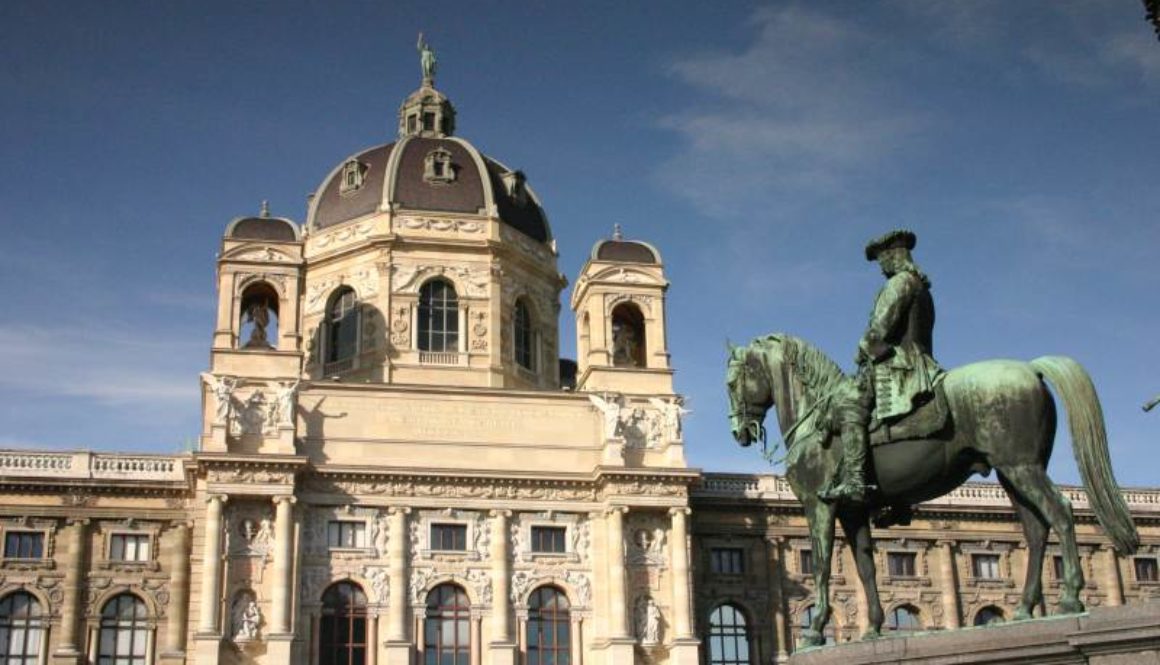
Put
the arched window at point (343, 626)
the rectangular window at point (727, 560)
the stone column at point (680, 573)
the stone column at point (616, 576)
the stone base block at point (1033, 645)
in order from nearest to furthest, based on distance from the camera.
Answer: the stone base block at point (1033, 645)
the arched window at point (343, 626)
the stone column at point (616, 576)
the stone column at point (680, 573)
the rectangular window at point (727, 560)

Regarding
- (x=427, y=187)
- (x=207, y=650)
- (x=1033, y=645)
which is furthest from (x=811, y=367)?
(x=427, y=187)

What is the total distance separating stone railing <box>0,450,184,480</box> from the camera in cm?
4281

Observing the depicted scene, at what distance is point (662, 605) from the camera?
4228 centimetres

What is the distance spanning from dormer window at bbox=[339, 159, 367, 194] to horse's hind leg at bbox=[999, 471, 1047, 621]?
A: 1644 inches

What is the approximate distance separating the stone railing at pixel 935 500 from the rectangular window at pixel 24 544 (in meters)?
20.9

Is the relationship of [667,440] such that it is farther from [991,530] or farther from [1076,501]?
[1076,501]

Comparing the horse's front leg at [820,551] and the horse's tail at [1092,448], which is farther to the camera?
the horse's front leg at [820,551]

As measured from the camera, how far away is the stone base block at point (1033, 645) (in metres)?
10.1

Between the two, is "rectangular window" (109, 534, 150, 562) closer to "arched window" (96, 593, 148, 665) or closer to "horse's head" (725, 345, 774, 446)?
"arched window" (96, 593, 148, 665)

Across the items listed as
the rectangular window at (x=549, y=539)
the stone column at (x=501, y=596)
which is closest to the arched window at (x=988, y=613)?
the rectangular window at (x=549, y=539)

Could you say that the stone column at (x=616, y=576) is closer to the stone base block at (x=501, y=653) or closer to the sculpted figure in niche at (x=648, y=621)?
the sculpted figure in niche at (x=648, y=621)

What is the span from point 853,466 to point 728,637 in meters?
34.0

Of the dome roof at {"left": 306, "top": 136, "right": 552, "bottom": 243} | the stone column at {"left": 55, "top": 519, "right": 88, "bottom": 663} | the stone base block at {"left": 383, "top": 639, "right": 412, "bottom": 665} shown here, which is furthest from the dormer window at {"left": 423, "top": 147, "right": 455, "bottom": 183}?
A: the stone base block at {"left": 383, "top": 639, "right": 412, "bottom": 665}

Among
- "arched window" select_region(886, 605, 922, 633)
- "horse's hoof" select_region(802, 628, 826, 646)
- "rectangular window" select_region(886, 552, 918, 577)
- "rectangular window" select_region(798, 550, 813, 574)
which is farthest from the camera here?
"rectangular window" select_region(886, 552, 918, 577)
